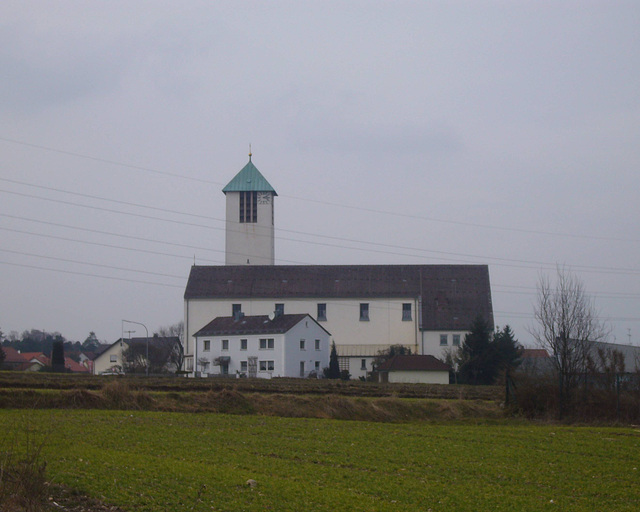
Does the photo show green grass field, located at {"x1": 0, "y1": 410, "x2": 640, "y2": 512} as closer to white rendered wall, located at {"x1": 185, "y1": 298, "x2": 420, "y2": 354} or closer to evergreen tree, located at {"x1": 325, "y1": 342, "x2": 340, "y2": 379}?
evergreen tree, located at {"x1": 325, "y1": 342, "x2": 340, "y2": 379}

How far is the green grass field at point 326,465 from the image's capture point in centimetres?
1205

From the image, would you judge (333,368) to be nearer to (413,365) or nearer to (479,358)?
(413,365)

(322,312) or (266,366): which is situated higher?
(322,312)

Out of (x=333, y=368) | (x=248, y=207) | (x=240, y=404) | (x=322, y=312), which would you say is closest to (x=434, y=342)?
(x=333, y=368)

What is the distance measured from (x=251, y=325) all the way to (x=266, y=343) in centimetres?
336

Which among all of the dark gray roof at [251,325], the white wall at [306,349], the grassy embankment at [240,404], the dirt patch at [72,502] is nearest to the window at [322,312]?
the white wall at [306,349]

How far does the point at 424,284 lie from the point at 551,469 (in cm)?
6679

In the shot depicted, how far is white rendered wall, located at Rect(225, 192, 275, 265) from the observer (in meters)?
87.1

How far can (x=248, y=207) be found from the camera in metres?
87.5

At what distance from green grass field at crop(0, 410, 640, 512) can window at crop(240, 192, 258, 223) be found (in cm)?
6441

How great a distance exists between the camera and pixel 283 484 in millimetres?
12930

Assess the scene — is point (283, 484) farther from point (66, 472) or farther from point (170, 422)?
point (170, 422)

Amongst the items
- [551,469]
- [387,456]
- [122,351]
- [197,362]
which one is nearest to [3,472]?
[387,456]

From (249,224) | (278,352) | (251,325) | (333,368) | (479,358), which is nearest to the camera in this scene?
(479,358)
